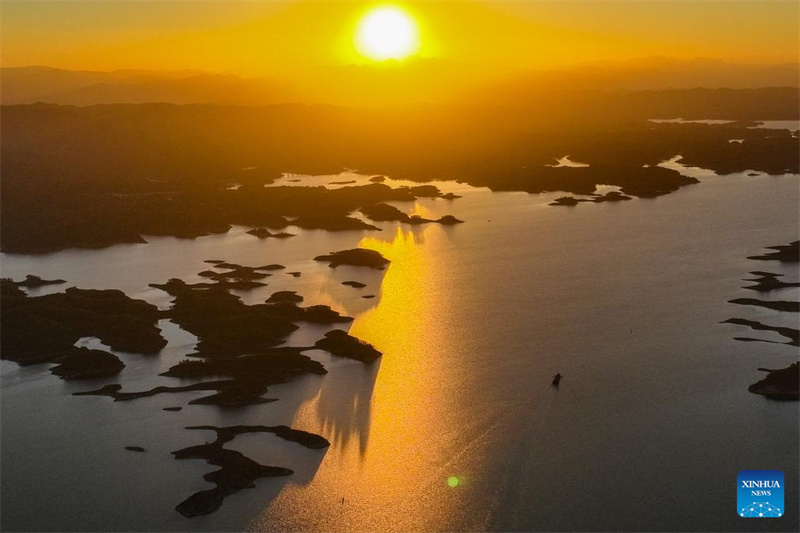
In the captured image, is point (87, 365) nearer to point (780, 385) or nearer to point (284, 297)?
point (284, 297)

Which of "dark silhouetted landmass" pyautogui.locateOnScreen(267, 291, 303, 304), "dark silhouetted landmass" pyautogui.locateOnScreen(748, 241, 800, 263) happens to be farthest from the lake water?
"dark silhouetted landmass" pyautogui.locateOnScreen(267, 291, 303, 304)

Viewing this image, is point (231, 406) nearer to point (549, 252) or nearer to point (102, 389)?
point (102, 389)

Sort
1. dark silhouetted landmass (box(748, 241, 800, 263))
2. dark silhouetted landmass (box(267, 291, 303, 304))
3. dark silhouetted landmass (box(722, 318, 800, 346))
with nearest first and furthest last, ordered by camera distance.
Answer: dark silhouetted landmass (box(722, 318, 800, 346))
dark silhouetted landmass (box(267, 291, 303, 304))
dark silhouetted landmass (box(748, 241, 800, 263))

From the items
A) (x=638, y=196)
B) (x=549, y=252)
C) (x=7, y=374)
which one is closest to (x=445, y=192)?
(x=638, y=196)

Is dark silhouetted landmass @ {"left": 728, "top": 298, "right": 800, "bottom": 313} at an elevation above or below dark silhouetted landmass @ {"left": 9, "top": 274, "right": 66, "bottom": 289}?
below

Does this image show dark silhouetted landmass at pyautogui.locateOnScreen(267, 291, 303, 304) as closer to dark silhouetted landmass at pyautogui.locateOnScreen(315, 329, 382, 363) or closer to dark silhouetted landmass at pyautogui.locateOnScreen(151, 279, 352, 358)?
dark silhouetted landmass at pyautogui.locateOnScreen(151, 279, 352, 358)

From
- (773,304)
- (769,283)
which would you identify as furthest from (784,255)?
(773,304)

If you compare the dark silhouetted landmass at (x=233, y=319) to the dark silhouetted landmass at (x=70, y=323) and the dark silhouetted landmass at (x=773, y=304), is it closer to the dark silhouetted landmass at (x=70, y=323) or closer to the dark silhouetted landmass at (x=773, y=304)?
the dark silhouetted landmass at (x=70, y=323)
